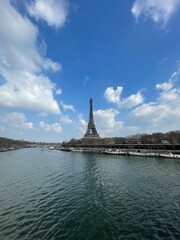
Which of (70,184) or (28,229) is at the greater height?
(70,184)

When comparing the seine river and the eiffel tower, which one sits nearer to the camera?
the seine river

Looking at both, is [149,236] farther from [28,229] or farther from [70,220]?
[28,229]

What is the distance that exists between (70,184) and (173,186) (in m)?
16.8

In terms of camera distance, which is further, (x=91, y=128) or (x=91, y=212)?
(x=91, y=128)

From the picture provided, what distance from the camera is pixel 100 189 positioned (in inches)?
1072

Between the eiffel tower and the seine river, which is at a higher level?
the eiffel tower

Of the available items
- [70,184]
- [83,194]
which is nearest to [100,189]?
[83,194]

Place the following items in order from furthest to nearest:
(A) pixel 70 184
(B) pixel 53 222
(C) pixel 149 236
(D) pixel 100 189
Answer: (A) pixel 70 184 < (D) pixel 100 189 < (B) pixel 53 222 < (C) pixel 149 236

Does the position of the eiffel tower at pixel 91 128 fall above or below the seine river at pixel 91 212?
above

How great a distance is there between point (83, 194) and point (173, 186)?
47.0 feet

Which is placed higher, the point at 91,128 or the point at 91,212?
the point at 91,128

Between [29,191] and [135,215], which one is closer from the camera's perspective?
[135,215]

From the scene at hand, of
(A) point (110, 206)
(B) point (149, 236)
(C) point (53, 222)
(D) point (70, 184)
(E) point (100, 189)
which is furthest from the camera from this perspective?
(D) point (70, 184)

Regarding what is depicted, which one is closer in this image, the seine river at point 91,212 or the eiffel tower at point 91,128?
the seine river at point 91,212
